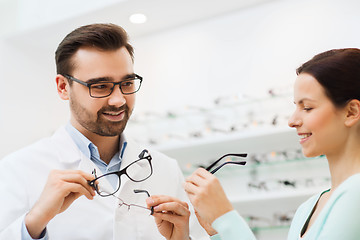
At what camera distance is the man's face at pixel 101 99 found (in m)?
1.71

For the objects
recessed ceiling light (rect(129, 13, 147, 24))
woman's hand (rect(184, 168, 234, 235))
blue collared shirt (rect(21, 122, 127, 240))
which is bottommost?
woman's hand (rect(184, 168, 234, 235))

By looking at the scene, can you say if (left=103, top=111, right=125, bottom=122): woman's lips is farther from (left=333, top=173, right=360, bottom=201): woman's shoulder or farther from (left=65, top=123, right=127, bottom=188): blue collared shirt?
(left=333, top=173, right=360, bottom=201): woman's shoulder

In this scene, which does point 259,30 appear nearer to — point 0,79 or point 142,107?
point 142,107

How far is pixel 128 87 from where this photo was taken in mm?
1760

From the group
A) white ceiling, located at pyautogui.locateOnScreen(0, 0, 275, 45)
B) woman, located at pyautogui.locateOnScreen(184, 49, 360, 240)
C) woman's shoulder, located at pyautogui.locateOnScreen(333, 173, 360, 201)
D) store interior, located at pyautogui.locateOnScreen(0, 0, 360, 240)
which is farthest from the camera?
white ceiling, located at pyautogui.locateOnScreen(0, 0, 275, 45)

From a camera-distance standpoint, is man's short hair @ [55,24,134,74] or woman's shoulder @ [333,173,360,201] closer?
woman's shoulder @ [333,173,360,201]

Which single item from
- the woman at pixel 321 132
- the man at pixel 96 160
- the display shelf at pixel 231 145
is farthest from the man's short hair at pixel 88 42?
the display shelf at pixel 231 145

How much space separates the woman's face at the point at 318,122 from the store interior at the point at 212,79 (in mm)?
1803

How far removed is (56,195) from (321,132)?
77 cm

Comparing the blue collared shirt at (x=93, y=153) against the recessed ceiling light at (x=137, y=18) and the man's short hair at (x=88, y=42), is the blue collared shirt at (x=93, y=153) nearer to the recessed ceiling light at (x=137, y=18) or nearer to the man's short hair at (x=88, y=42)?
the man's short hair at (x=88, y=42)

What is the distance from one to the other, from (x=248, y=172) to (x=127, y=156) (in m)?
1.87

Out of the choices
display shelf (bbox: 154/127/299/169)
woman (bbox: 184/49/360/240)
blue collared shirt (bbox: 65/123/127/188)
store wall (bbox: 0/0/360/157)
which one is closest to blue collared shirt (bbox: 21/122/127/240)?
blue collared shirt (bbox: 65/123/127/188)

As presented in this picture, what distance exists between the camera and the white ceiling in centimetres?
370

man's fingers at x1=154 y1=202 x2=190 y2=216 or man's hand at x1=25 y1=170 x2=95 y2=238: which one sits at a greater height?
man's hand at x1=25 y1=170 x2=95 y2=238
